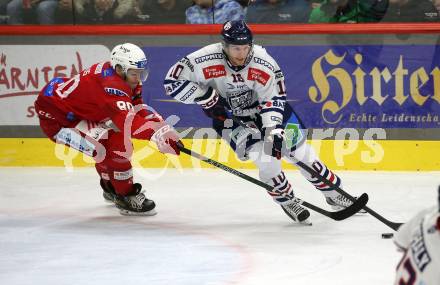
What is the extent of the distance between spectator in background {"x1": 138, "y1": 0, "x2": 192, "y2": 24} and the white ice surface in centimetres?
124

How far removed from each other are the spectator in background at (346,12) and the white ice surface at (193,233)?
1233 mm

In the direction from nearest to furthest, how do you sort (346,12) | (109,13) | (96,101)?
(96,101) → (346,12) → (109,13)

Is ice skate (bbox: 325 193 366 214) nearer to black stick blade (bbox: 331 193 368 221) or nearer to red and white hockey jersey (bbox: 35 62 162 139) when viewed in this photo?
black stick blade (bbox: 331 193 368 221)

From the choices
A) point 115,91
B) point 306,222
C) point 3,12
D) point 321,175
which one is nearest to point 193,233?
point 306,222

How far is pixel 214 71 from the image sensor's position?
5270mm

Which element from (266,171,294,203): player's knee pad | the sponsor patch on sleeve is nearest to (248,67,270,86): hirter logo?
(266,171,294,203): player's knee pad

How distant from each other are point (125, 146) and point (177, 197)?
2.60 ft

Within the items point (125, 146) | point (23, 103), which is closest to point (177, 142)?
point (125, 146)

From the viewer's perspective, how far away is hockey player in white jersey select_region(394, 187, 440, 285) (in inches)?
99.5

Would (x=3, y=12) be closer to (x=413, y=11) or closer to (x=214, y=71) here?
(x=214, y=71)

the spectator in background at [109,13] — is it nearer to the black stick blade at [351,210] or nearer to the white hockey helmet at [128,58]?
the white hockey helmet at [128,58]

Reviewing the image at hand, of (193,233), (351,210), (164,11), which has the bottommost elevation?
(193,233)

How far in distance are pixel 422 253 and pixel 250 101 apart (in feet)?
9.44

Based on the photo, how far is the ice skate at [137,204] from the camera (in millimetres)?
5590
